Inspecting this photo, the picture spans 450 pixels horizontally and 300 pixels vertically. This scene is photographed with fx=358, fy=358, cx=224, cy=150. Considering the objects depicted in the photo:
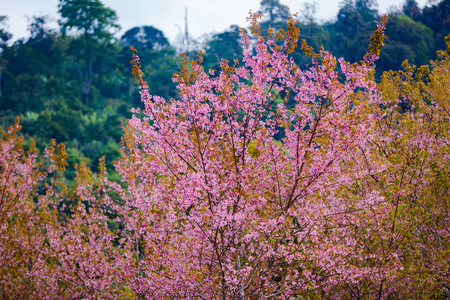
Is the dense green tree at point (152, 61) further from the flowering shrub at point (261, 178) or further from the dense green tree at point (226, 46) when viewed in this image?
the flowering shrub at point (261, 178)

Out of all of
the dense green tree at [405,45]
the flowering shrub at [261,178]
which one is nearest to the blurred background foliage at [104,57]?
the dense green tree at [405,45]

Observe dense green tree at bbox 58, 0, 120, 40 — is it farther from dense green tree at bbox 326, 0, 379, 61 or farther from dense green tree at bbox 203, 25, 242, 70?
dense green tree at bbox 326, 0, 379, 61

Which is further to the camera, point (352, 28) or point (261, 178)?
point (352, 28)

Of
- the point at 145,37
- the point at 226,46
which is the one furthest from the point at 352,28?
the point at 145,37

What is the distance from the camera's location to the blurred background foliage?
110 ft

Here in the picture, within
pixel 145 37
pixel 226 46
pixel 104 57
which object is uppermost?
pixel 145 37

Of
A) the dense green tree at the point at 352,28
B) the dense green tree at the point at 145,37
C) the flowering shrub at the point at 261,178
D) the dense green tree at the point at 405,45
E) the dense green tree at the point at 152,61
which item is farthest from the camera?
the dense green tree at the point at 145,37

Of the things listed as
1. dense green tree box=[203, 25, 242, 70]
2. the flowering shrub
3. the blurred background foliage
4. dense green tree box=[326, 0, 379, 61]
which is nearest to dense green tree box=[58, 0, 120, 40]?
the blurred background foliage

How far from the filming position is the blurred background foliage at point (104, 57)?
33.6 meters

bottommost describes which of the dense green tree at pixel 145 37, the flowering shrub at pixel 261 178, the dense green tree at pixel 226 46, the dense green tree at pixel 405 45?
the flowering shrub at pixel 261 178


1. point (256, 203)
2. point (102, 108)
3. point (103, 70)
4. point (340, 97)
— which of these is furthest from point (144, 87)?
point (103, 70)

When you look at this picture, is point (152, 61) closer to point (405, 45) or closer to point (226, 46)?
point (226, 46)

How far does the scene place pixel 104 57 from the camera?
4631 cm

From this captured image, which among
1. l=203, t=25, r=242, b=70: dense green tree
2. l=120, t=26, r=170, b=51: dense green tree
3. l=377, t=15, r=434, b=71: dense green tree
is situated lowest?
l=377, t=15, r=434, b=71: dense green tree
